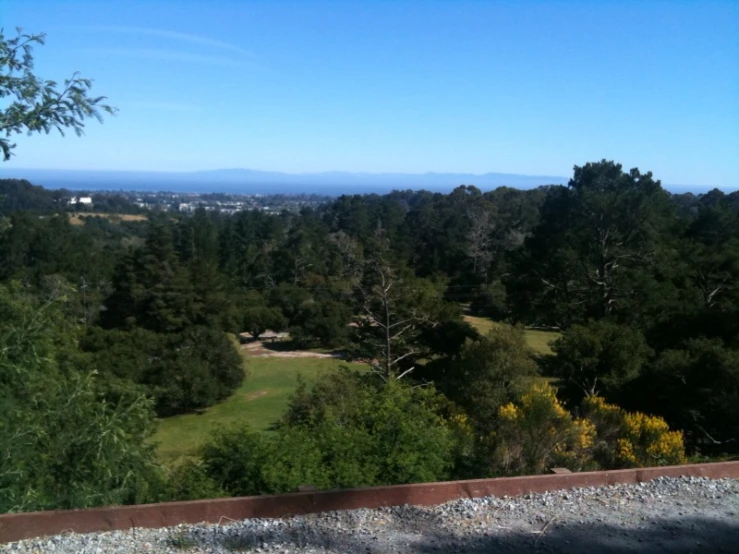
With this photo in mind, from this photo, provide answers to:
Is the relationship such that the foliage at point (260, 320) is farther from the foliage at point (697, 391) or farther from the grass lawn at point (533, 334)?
the foliage at point (697, 391)

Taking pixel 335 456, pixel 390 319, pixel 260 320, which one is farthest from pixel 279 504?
pixel 260 320

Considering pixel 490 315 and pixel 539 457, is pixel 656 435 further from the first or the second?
pixel 490 315

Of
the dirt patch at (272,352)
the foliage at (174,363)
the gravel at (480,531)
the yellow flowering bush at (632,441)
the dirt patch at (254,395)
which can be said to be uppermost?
the gravel at (480,531)

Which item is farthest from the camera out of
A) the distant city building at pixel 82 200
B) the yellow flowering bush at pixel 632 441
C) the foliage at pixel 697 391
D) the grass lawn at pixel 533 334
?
the distant city building at pixel 82 200

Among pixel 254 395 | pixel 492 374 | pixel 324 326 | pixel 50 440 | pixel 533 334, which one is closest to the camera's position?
pixel 50 440

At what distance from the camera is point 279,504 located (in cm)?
460

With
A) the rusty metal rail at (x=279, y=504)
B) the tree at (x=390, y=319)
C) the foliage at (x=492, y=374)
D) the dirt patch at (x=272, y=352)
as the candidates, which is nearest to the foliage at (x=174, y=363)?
the dirt patch at (x=272, y=352)

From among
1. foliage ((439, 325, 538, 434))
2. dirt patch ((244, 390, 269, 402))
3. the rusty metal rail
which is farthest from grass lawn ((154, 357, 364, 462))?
the rusty metal rail

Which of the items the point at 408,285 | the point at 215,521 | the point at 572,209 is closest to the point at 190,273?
the point at 408,285

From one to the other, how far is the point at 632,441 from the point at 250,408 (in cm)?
1511

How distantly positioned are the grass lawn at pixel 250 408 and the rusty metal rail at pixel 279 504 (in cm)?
1127

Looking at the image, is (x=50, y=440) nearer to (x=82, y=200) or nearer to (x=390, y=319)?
(x=390, y=319)

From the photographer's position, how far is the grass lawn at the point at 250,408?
18391 mm

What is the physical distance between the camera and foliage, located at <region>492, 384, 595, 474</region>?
23.5ft
